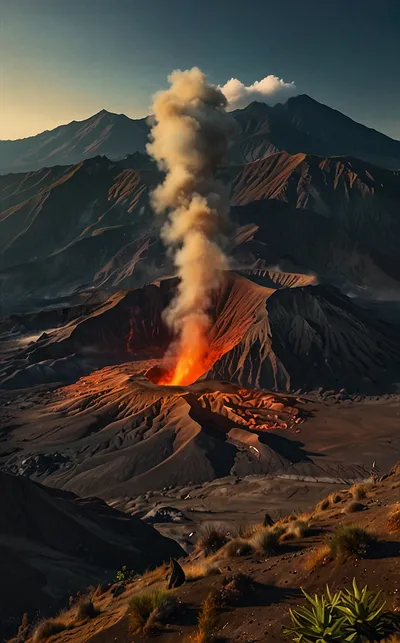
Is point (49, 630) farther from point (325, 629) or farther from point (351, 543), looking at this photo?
point (325, 629)

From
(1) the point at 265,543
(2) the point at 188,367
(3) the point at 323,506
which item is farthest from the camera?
(2) the point at 188,367

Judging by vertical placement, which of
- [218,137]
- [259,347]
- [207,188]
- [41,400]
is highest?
[218,137]

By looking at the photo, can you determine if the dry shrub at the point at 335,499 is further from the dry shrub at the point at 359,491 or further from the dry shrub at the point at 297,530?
the dry shrub at the point at 297,530

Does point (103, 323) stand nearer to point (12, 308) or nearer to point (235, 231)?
point (12, 308)

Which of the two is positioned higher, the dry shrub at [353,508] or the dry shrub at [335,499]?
the dry shrub at [353,508]

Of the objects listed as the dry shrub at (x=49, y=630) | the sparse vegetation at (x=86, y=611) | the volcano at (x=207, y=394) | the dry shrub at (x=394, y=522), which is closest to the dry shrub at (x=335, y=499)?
the dry shrub at (x=394, y=522)

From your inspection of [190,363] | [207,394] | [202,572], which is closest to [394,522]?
[202,572]

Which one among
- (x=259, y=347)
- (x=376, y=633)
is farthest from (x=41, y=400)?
(x=376, y=633)
